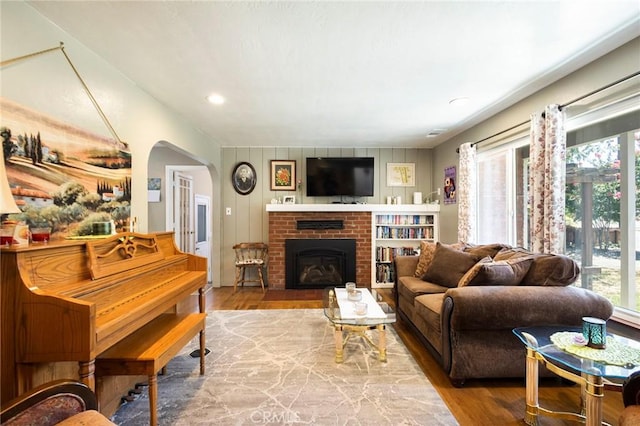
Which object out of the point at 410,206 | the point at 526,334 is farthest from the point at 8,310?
the point at 410,206

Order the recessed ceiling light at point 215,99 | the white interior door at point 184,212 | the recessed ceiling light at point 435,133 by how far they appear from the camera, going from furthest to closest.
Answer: the white interior door at point 184,212 → the recessed ceiling light at point 435,133 → the recessed ceiling light at point 215,99

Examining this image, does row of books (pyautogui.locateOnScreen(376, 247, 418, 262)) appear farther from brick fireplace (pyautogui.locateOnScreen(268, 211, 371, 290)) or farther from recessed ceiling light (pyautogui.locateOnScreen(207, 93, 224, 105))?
recessed ceiling light (pyautogui.locateOnScreen(207, 93, 224, 105))

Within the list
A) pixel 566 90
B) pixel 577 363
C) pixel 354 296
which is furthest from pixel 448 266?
pixel 566 90

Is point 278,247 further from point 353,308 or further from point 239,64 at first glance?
point 239,64

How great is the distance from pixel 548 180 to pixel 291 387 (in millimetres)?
2631

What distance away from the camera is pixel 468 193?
140 inches

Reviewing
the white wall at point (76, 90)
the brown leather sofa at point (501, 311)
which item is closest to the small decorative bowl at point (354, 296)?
the brown leather sofa at point (501, 311)

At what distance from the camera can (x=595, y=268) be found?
220 cm

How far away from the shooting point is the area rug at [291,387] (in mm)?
1651

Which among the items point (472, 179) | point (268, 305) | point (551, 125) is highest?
point (551, 125)

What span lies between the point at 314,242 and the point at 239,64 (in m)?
2.98

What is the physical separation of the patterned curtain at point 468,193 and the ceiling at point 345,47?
67cm

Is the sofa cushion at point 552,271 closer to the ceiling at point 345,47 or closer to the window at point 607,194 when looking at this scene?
the window at point 607,194

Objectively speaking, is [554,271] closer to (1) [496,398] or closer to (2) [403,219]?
(1) [496,398]
